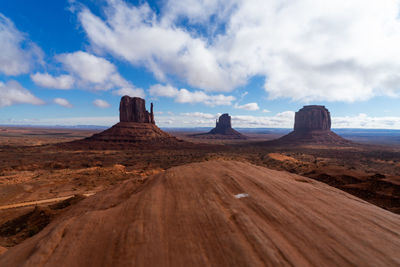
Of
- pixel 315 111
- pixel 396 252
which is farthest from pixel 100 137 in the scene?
pixel 315 111

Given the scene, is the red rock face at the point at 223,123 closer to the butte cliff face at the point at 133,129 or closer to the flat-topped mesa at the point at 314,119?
the flat-topped mesa at the point at 314,119

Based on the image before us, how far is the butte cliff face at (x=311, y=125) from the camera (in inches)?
3922

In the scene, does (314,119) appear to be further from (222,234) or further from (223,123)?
(222,234)

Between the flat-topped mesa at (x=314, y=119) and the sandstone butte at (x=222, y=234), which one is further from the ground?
the flat-topped mesa at (x=314, y=119)

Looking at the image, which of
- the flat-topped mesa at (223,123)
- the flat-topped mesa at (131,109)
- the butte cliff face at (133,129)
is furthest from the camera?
the flat-topped mesa at (223,123)

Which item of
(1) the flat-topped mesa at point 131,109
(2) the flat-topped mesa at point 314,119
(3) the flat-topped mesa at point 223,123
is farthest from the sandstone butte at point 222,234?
(3) the flat-topped mesa at point 223,123

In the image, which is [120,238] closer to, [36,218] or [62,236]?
[62,236]

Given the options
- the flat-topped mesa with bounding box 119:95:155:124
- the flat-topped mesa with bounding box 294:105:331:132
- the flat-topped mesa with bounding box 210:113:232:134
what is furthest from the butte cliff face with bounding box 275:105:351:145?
the flat-topped mesa with bounding box 119:95:155:124

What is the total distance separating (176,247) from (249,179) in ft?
16.8

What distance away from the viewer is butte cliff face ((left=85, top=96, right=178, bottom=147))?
69.0m

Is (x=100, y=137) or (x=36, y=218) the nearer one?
(x=36, y=218)

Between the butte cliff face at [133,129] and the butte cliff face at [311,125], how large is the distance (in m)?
69.3

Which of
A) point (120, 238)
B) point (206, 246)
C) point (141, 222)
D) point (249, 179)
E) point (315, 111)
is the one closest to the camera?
point (206, 246)

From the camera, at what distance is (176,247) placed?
420cm
